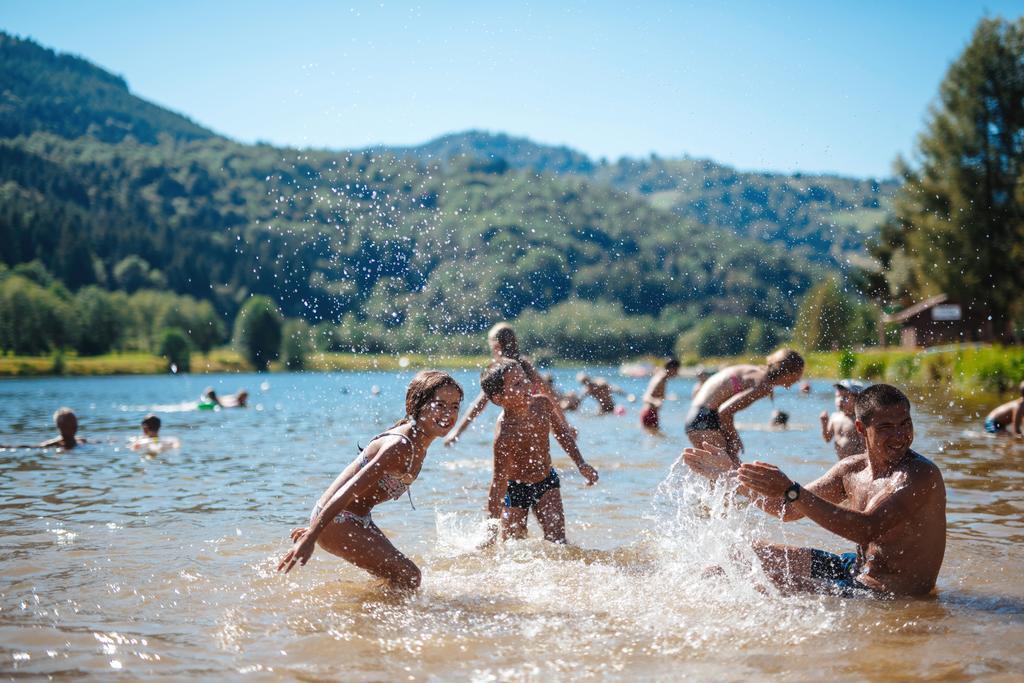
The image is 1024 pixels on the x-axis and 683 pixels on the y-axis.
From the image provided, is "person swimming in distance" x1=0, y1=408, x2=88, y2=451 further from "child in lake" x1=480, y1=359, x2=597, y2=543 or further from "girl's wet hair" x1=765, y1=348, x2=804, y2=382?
"girl's wet hair" x1=765, y1=348, x2=804, y2=382

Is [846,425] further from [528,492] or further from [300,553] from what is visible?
[300,553]

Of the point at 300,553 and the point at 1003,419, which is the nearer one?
the point at 300,553

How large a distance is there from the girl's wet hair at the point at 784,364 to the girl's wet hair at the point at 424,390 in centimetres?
489

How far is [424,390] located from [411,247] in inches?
2072

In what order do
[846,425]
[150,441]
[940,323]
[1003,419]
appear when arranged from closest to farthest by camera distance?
1. [846,425]
2. [1003,419]
3. [150,441]
4. [940,323]

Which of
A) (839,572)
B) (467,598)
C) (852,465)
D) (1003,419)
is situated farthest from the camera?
(1003,419)

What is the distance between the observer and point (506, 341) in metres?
8.77

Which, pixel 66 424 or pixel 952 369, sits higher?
pixel 952 369

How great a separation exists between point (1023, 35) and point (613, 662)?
49.6 metres

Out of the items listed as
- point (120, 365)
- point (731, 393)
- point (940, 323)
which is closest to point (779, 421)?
point (731, 393)

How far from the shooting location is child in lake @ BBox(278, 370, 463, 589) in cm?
630

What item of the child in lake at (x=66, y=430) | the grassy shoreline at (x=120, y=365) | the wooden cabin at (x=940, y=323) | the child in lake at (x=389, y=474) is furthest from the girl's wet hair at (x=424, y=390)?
Result: the grassy shoreline at (x=120, y=365)

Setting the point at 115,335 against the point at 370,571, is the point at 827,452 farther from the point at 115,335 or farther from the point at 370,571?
the point at 115,335

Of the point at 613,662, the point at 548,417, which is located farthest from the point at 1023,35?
the point at 613,662
